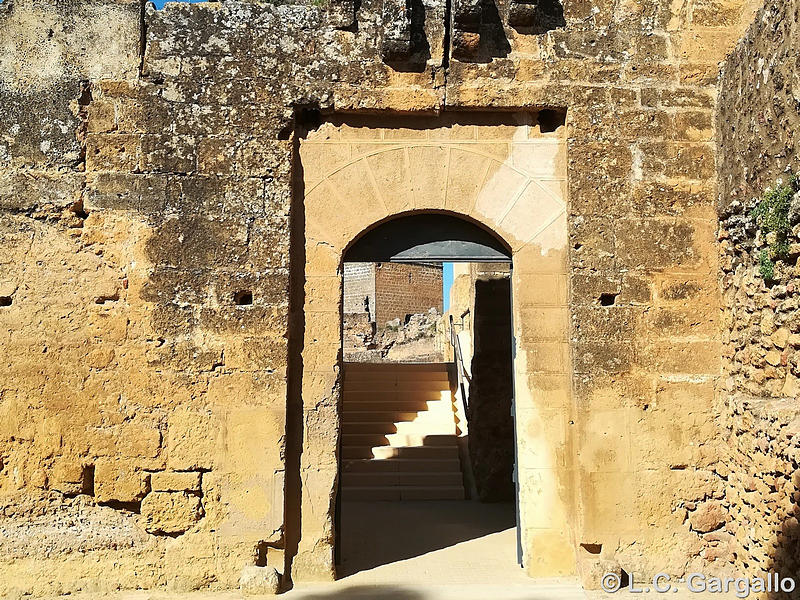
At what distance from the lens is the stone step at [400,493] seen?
26.9 feet

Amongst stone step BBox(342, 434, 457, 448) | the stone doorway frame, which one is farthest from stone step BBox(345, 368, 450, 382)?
the stone doorway frame

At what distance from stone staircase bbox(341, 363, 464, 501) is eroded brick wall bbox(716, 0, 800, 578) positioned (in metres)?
A: 4.15

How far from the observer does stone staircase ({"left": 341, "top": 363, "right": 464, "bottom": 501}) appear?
8508mm

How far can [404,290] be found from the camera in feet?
81.8

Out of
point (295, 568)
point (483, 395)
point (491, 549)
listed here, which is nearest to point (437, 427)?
point (483, 395)

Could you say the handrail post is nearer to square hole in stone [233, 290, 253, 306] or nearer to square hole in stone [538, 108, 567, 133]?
square hole in stone [538, 108, 567, 133]

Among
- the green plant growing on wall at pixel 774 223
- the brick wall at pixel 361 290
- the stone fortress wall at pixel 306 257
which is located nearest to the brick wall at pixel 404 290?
the brick wall at pixel 361 290

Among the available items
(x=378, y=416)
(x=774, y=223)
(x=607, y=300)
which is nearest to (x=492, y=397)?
(x=378, y=416)

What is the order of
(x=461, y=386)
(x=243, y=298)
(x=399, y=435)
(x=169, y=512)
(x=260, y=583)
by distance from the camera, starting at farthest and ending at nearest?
1. (x=461, y=386)
2. (x=399, y=435)
3. (x=243, y=298)
4. (x=169, y=512)
5. (x=260, y=583)

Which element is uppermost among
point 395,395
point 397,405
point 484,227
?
point 484,227

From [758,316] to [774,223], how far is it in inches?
24.9

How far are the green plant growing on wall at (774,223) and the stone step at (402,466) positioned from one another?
5.31 m

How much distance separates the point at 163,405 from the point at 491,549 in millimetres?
2859

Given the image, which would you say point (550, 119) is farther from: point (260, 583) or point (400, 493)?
point (400, 493)
